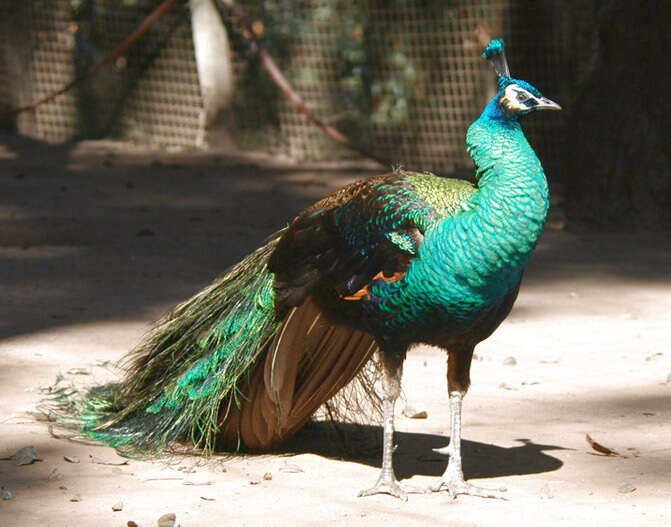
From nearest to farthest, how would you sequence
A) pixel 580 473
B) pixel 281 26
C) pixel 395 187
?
pixel 395 187
pixel 580 473
pixel 281 26

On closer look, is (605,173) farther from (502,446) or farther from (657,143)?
(502,446)

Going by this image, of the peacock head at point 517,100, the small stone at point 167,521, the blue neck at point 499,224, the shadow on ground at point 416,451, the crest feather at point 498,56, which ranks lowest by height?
the shadow on ground at point 416,451

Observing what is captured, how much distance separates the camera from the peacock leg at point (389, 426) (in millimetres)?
3904

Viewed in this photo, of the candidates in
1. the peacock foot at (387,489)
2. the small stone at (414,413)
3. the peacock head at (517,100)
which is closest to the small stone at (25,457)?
the peacock foot at (387,489)

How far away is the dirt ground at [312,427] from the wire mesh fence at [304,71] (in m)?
1.18

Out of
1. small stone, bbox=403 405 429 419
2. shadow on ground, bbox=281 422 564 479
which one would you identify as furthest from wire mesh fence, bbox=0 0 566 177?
shadow on ground, bbox=281 422 564 479

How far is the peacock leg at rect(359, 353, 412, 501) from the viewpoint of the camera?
390cm

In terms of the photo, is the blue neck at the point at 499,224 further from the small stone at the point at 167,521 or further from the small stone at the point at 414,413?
the small stone at the point at 414,413

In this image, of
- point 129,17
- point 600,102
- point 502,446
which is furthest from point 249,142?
point 502,446

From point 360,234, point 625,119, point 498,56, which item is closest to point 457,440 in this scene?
point 360,234

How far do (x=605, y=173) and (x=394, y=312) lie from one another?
20.3ft

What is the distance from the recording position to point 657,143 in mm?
9211

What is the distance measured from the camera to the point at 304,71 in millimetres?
11789

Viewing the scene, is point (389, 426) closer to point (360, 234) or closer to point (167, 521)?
point (360, 234)
